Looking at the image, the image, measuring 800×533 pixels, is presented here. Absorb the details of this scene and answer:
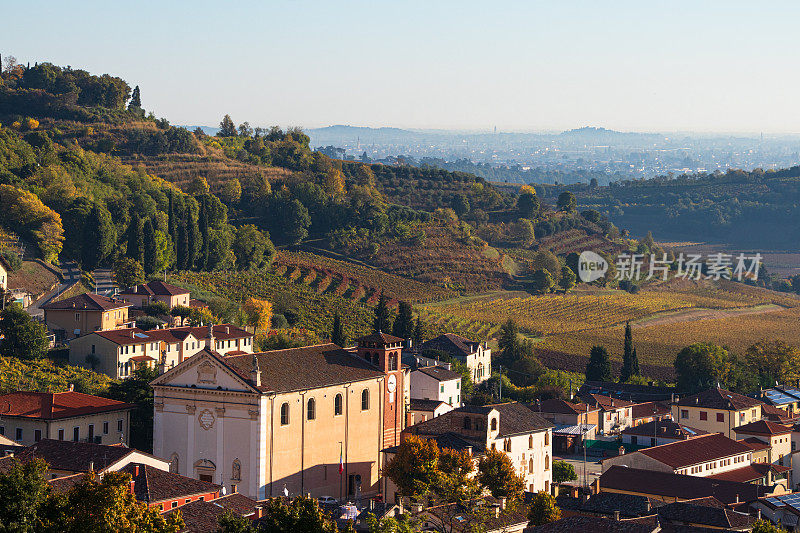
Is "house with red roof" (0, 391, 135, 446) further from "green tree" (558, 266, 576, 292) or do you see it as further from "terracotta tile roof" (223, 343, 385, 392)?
"green tree" (558, 266, 576, 292)

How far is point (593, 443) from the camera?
69.6 m

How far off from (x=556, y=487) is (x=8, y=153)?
56803mm

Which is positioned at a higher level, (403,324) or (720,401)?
(403,324)

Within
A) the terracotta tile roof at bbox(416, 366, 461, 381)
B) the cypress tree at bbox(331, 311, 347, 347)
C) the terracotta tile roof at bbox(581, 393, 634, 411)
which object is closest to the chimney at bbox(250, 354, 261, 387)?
the terracotta tile roof at bbox(416, 366, 461, 381)

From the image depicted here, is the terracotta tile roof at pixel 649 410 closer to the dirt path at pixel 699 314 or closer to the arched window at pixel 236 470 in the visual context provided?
the dirt path at pixel 699 314

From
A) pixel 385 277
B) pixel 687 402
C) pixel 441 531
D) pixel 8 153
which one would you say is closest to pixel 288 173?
pixel 385 277

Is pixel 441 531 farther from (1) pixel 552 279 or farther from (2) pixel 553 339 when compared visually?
(1) pixel 552 279

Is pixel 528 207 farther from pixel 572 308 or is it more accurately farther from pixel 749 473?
pixel 749 473

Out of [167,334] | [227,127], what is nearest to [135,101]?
[227,127]

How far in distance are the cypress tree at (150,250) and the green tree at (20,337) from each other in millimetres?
20596

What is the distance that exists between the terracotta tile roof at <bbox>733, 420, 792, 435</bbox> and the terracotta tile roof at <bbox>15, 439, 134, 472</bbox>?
35930 mm

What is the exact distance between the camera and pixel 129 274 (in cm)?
8275

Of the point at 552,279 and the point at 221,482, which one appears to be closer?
the point at 221,482

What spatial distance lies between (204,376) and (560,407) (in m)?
27.4
